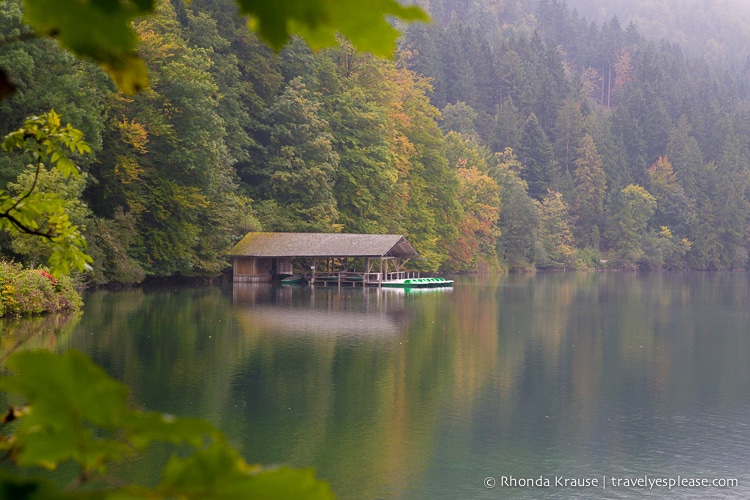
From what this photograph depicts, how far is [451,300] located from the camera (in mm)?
36875

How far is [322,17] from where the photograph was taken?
88cm

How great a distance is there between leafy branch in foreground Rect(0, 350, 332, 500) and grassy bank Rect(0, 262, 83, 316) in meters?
20.8

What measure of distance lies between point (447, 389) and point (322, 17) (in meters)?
15.5

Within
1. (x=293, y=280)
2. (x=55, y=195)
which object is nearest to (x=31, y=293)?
(x=55, y=195)

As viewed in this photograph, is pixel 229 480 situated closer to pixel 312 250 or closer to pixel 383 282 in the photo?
pixel 312 250

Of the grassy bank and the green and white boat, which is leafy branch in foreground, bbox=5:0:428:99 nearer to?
the grassy bank

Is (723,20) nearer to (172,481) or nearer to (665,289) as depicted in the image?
(665,289)

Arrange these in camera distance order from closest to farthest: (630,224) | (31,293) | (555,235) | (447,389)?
(447,389)
(31,293)
(555,235)
(630,224)

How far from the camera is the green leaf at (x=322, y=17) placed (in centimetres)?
86

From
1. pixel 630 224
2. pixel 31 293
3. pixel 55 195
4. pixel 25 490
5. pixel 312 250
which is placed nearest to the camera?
pixel 25 490

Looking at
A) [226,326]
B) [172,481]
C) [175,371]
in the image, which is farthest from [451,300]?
[172,481]

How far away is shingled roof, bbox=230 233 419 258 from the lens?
45.0 meters

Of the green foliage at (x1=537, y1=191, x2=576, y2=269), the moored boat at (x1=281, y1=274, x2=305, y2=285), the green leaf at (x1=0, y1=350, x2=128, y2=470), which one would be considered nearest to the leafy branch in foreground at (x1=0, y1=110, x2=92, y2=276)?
the green leaf at (x1=0, y1=350, x2=128, y2=470)

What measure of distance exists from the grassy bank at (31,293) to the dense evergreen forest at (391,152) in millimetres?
2216
